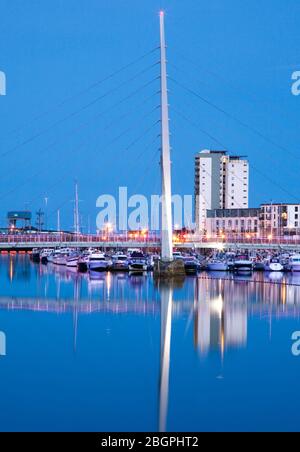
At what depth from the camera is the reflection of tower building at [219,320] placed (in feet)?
76.1

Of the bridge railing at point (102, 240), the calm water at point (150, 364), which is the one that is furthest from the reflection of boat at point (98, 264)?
the calm water at point (150, 364)

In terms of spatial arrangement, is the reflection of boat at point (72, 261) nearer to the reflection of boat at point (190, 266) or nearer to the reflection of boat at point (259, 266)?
the reflection of boat at point (259, 266)

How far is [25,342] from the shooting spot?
2367 centimetres

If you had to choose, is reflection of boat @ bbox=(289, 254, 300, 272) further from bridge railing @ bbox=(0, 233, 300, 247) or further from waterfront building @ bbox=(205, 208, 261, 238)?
waterfront building @ bbox=(205, 208, 261, 238)

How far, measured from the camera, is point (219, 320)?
2794cm

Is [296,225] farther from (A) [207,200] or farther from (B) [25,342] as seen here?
(B) [25,342]

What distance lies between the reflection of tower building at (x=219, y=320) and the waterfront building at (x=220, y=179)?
97281 millimetres

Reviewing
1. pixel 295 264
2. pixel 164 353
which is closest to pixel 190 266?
pixel 295 264

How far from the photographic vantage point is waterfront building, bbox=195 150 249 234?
13888cm

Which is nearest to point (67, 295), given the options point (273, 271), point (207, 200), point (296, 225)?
point (273, 271)

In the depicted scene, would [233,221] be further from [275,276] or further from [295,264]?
[275,276]

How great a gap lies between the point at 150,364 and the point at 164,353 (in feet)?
5.67

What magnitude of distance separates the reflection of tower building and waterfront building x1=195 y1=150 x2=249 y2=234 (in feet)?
319
